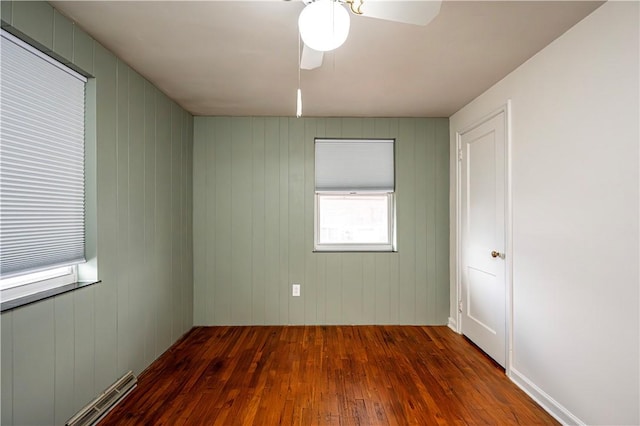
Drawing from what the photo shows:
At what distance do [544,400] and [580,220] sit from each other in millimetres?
1231

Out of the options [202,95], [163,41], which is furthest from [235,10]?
[202,95]

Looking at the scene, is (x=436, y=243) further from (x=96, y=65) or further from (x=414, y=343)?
(x=96, y=65)

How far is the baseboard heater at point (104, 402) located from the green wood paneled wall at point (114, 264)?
0.04 meters

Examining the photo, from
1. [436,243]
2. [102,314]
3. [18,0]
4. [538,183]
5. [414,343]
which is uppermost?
[18,0]

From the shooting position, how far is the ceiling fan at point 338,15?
1.25m

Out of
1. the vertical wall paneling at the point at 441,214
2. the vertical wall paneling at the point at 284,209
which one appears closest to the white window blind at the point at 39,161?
the vertical wall paneling at the point at 284,209

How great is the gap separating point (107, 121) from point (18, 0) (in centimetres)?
76

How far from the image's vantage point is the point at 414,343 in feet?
10.6

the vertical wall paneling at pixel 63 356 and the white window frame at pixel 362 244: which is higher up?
the white window frame at pixel 362 244

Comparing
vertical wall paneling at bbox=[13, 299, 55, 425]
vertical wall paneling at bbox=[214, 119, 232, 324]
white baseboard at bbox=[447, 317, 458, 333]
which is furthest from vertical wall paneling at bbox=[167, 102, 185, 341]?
white baseboard at bbox=[447, 317, 458, 333]

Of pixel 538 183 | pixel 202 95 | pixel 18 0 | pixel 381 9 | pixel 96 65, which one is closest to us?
pixel 381 9

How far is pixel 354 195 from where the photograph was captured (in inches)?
151

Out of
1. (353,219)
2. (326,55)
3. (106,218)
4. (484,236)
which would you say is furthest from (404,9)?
(353,219)

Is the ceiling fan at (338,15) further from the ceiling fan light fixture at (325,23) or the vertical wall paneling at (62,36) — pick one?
the vertical wall paneling at (62,36)
